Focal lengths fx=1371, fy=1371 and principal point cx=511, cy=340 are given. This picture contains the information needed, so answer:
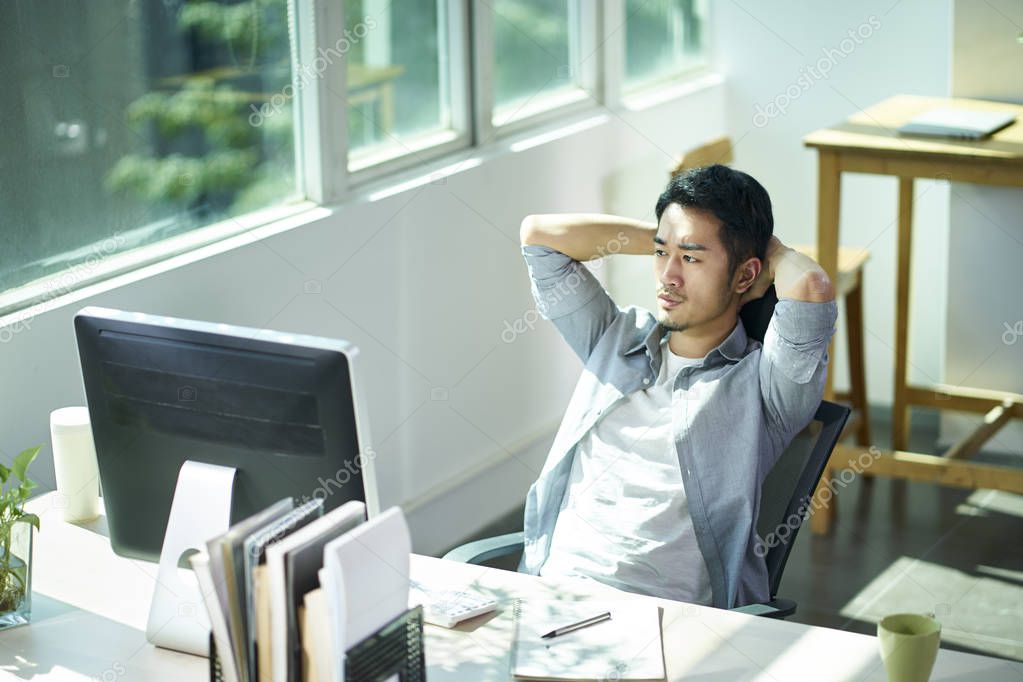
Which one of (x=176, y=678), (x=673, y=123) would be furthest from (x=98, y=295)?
(x=673, y=123)

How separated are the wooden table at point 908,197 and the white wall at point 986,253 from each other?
2.5 inches

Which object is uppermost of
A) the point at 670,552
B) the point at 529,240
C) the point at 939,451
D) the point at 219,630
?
the point at 529,240

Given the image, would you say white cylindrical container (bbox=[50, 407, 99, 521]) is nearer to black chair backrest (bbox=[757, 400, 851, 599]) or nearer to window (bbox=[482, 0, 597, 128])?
black chair backrest (bbox=[757, 400, 851, 599])

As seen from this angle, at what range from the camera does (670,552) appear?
2.34m

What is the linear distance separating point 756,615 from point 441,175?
6.22ft

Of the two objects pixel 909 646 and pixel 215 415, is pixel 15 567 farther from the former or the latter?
pixel 909 646

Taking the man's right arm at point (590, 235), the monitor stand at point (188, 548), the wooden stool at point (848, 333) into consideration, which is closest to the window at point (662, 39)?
the wooden stool at point (848, 333)

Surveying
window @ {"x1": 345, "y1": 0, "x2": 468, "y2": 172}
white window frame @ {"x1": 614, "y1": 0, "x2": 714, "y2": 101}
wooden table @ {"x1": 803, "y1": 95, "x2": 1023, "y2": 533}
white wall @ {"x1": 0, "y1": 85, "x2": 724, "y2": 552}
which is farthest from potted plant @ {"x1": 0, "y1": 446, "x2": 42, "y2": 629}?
white window frame @ {"x1": 614, "y1": 0, "x2": 714, "y2": 101}

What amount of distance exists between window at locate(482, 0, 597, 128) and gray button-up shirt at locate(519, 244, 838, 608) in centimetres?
154

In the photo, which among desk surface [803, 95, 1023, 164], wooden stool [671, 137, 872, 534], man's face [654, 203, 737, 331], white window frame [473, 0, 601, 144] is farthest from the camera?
wooden stool [671, 137, 872, 534]

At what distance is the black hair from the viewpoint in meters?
2.39

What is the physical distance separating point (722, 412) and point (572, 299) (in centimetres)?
37

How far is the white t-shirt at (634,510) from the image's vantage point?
7.66ft

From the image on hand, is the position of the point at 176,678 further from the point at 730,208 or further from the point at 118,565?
the point at 730,208
